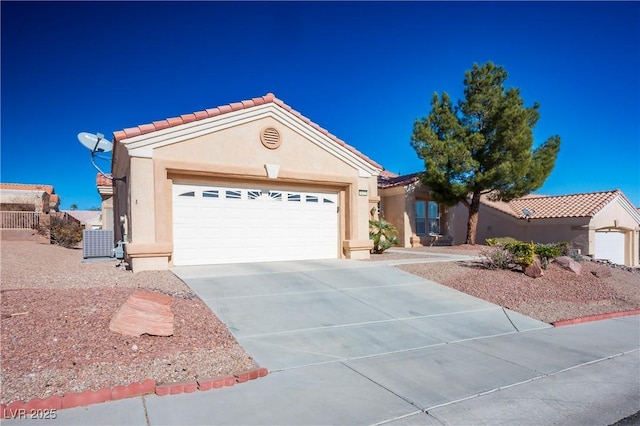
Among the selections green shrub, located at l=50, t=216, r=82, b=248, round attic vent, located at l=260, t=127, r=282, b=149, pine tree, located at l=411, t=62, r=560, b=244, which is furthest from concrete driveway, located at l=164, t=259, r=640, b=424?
green shrub, located at l=50, t=216, r=82, b=248

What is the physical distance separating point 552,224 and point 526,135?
7228 millimetres

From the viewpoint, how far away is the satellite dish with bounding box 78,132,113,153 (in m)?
13.2

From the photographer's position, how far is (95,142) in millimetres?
13406

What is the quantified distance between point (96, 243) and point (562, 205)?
2371cm

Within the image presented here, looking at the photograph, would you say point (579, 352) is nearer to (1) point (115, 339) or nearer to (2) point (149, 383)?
(2) point (149, 383)

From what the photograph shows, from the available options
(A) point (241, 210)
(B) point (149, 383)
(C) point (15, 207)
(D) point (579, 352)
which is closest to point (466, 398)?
(D) point (579, 352)

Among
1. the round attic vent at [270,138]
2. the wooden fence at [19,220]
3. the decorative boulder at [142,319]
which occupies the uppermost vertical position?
the round attic vent at [270,138]

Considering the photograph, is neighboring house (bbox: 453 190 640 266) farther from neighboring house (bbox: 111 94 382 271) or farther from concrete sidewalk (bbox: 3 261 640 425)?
concrete sidewalk (bbox: 3 261 640 425)

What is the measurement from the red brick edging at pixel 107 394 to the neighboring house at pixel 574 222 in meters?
21.6

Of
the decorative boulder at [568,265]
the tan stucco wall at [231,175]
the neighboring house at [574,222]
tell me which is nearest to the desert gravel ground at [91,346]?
the tan stucco wall at [231,175]

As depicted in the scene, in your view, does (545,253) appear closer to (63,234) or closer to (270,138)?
(270,138)

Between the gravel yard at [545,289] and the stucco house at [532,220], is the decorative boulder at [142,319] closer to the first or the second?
the gravel yard at [545,289]

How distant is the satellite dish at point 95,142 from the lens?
13.2 meters

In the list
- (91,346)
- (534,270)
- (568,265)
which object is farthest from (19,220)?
(568,265)
